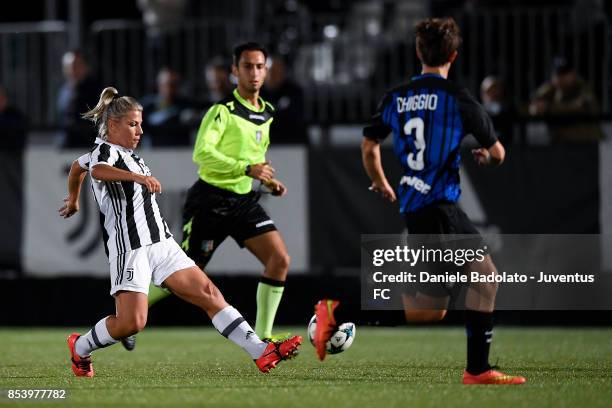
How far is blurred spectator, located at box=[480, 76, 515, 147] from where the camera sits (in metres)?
12.5

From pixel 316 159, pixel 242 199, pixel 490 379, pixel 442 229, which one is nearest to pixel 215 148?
pixel 242 199

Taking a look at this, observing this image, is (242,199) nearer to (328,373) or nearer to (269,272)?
(269,272)

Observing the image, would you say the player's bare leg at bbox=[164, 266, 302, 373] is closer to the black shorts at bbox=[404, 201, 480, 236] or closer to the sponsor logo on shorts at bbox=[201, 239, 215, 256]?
the black shorts at bbox=[404, 201, 480, 236]

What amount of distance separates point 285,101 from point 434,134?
6.14 metres

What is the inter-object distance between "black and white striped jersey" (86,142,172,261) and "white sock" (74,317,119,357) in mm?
454

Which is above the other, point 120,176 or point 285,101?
point 120,176

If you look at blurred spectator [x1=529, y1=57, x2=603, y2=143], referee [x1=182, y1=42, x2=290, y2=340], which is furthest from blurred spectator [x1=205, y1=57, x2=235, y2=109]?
referee [x1=182, y1=42, x2=290, y2=340]

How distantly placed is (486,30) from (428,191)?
23.2ft

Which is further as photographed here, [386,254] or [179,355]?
[386,254]

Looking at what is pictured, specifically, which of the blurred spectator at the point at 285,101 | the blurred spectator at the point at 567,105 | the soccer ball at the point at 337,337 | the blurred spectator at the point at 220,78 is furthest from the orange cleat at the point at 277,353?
the blurred spectator at the point at 220,78

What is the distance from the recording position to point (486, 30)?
14.0m

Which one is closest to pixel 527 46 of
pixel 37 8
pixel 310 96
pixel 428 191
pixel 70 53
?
pixel 310 96

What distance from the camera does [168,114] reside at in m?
13.8

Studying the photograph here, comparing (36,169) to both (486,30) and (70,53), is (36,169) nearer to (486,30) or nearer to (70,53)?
(70,53)
